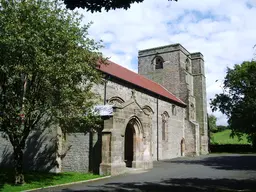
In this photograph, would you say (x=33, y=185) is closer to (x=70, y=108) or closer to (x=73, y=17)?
(x=70, y=108)

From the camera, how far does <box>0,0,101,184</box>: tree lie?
1133 cm

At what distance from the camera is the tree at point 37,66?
446 inches

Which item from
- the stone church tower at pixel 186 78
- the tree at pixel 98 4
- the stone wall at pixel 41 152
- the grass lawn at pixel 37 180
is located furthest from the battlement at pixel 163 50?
the tree at pixel 98 4

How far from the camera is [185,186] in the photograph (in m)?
12.1

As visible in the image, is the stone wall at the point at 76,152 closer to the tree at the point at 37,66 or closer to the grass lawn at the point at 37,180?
the grass lawn at the point at 37,180

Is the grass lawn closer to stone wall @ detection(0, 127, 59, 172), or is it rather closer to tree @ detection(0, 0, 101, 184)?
tree @ detection(0, 0, 101, 184)

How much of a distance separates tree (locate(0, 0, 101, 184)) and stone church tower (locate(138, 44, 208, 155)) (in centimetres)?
2510

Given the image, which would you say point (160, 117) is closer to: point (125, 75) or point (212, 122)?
point (125, 75)

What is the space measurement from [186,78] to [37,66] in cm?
2888

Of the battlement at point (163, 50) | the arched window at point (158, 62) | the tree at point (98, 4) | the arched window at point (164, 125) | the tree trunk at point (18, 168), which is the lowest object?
the tree trunk at point (18, 168)

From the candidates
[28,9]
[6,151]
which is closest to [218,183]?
[28,9]

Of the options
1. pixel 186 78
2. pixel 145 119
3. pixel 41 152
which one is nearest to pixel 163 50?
pixel 186 78

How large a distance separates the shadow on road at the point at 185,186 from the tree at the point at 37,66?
133 inches

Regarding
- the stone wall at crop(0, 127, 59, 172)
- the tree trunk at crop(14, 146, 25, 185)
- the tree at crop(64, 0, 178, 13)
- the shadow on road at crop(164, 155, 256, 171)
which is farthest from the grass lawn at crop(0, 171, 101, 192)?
the shadow on road at crop(164, 155, 256, 171)
